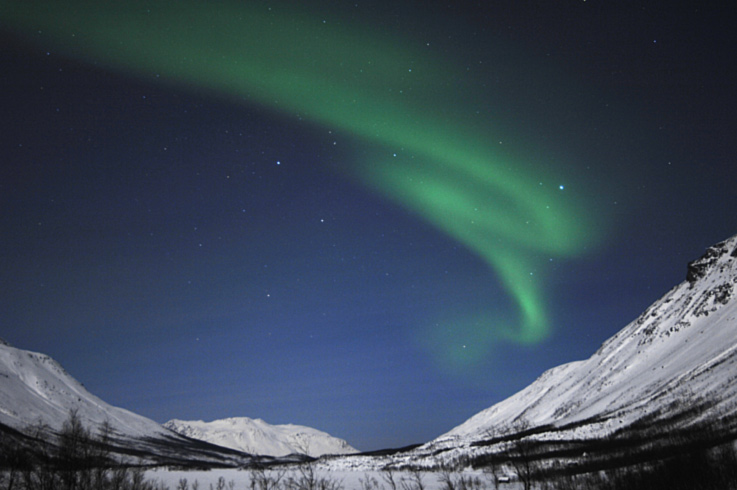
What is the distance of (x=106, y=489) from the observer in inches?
2677

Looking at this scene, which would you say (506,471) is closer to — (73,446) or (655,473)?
(655,473)

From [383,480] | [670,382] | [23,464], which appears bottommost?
[383,480]

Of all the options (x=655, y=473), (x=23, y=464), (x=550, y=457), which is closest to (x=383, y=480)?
(x=550, y=457)

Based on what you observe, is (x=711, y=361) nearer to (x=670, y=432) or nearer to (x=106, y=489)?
(x=670, y=432)

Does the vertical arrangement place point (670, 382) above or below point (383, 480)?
above

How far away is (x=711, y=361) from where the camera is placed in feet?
617

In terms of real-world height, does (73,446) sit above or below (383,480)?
above

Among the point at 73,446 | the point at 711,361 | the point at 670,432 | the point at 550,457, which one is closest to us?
the point at 73,446

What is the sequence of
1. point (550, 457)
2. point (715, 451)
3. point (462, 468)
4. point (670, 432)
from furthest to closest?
1. point (462, 468)
2. point (550, 457)
3. point (670, 432)
4. point (715, 451)

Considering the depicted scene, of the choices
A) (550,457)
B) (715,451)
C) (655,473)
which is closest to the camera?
(655,473)

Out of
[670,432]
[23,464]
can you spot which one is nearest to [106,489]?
[23,464]

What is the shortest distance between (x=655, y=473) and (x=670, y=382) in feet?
514

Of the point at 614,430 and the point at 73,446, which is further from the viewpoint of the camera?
the point at 614,430

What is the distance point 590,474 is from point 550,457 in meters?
53.3
